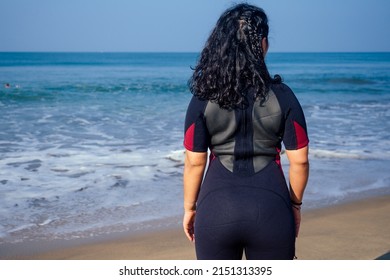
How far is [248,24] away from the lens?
2062 mm

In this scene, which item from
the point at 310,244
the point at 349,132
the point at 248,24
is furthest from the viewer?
the point at 349,132

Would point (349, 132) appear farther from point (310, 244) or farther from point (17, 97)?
point (17, 97)

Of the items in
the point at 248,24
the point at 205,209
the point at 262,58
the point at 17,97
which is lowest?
the point at 17,97

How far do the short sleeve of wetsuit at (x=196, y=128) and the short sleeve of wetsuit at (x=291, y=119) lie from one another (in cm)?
33

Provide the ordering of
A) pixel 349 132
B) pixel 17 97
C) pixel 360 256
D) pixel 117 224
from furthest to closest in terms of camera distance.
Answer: pixel 17 97 → pixel 349 132 → pixel 117 224 → pixel 360 256

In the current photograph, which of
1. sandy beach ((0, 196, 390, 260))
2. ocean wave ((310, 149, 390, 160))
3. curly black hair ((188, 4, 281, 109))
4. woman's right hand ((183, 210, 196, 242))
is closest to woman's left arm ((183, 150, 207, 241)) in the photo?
woman's right hand ((183, 210, 196, 242))

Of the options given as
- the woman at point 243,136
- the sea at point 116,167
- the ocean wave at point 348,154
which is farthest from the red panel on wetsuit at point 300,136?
the ocean wave at point 348,154

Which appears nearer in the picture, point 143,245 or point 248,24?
point 248,24

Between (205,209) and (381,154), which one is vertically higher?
(205,209)

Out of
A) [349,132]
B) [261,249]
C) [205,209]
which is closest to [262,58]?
[205,209]

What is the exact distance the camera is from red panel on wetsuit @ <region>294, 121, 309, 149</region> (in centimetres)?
208

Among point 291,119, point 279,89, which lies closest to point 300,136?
point 291,119

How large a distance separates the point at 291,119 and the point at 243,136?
0.72 ft

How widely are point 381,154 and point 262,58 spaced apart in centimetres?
703
